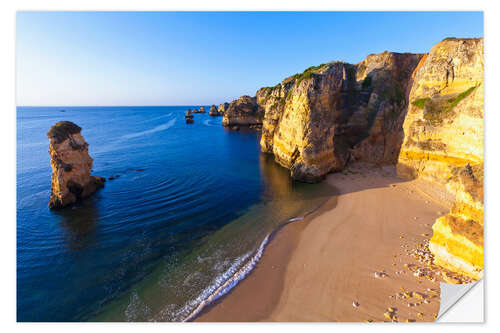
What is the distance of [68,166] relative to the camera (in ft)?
50.8

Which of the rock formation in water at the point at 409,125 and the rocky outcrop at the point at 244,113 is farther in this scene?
the rocky outcrop at the point at 244,113

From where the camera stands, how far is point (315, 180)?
63.8ft

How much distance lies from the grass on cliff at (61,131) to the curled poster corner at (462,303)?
2352cm

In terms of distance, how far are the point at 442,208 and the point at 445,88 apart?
9431mm

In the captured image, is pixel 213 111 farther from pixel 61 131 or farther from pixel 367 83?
pixel 61 131

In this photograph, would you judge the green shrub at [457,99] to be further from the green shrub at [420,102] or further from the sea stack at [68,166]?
the sea stack at [68,166]

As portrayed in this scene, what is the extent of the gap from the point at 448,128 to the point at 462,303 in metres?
13.7

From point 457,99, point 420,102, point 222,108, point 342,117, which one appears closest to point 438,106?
point 457,99

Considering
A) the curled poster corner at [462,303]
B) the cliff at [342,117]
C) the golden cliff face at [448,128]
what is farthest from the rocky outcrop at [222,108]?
the curled poster corner at [462,303]

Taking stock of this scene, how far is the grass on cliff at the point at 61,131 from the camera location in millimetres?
15046

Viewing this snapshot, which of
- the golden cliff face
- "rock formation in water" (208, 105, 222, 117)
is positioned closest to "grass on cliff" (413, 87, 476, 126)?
the golden cliff face

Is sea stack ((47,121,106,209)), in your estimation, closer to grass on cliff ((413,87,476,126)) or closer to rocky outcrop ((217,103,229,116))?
grass on cliff ((413,87,476,126))

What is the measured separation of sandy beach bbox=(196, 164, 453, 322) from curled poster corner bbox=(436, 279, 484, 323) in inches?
10.7
